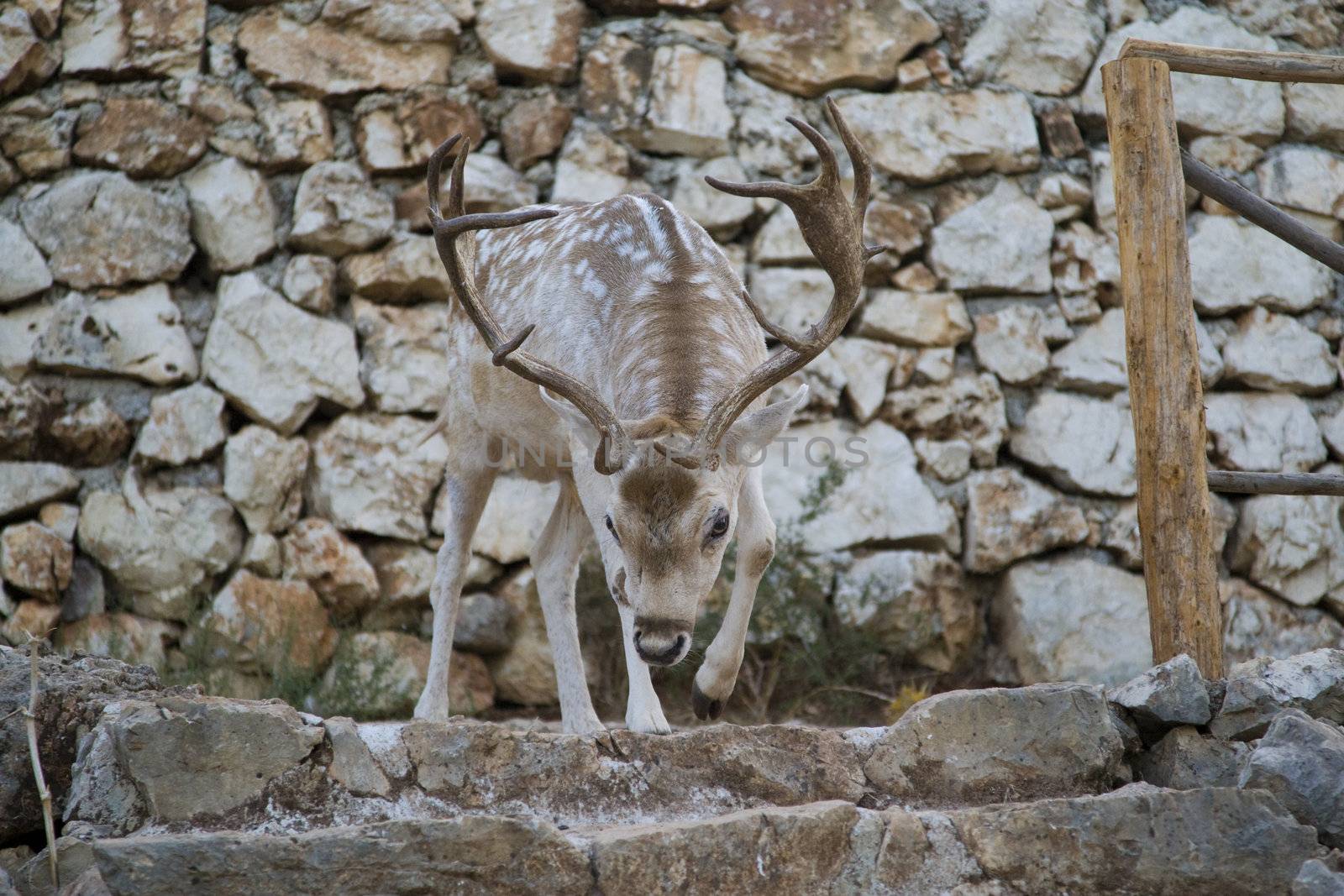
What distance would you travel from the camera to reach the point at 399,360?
6.42 metres

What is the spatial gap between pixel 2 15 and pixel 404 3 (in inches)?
76.4

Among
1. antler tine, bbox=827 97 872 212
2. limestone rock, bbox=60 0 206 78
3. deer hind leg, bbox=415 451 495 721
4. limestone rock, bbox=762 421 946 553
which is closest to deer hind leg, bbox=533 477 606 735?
deer hind leg, bbox=415 451 495 721

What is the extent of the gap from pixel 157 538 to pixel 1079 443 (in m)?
4.58

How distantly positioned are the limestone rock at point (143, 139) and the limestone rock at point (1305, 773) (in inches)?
219

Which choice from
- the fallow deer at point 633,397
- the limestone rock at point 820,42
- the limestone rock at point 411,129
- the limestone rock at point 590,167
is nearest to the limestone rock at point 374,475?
the fallow deer at point 633,397

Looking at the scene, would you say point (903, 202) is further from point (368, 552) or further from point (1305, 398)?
point (368, 552)

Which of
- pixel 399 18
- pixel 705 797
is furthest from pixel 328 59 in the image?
pixel 705 797

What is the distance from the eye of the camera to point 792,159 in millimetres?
6793

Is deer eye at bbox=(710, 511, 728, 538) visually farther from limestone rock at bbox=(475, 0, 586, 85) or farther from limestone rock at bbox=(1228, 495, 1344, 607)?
limestone rock at bbox=(1228, 495, 1344, 607)

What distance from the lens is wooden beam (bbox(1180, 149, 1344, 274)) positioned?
3975mm

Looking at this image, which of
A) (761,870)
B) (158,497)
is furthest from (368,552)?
(761,870)

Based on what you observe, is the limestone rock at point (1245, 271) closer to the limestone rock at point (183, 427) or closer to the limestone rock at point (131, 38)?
the limestone rock at point (183, 427)

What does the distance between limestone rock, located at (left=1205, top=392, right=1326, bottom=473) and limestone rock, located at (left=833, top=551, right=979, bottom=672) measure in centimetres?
156

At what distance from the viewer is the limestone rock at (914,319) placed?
6.69 m
